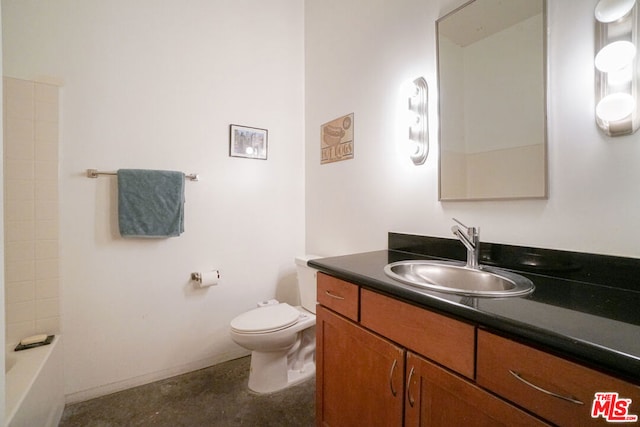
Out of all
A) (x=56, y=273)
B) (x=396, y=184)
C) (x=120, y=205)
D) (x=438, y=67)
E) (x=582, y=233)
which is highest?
(x=438, y=67)

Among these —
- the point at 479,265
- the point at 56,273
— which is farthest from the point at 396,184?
the point at 56,273

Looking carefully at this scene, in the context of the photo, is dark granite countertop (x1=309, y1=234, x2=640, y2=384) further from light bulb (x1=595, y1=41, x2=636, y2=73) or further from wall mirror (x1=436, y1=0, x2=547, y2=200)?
light bulb (x1=595, y1=41, x2=636, y2=73)

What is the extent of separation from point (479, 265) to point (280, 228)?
1.50 meters

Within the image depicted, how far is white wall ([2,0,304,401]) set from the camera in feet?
4.98

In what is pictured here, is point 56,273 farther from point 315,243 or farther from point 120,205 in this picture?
point 315,243

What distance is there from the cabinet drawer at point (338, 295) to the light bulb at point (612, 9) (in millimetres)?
1227

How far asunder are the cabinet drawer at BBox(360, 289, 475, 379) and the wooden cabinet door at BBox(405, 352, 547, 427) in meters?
0.04

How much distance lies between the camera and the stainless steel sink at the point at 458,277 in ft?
2.86

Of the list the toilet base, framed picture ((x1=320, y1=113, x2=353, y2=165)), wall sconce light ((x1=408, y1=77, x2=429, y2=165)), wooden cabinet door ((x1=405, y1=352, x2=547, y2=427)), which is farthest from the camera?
framed picture ((x1=320, y1=113, x2=353, y2=165))

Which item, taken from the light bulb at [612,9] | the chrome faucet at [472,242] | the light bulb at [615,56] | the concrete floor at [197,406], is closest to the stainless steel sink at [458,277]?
the chrome faucet at [472,242]

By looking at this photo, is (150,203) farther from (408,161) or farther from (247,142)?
(408,161)

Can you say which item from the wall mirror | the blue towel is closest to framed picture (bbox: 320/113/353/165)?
the wall mirror

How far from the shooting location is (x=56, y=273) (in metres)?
1.48

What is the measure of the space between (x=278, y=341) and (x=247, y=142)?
1.44 meters
